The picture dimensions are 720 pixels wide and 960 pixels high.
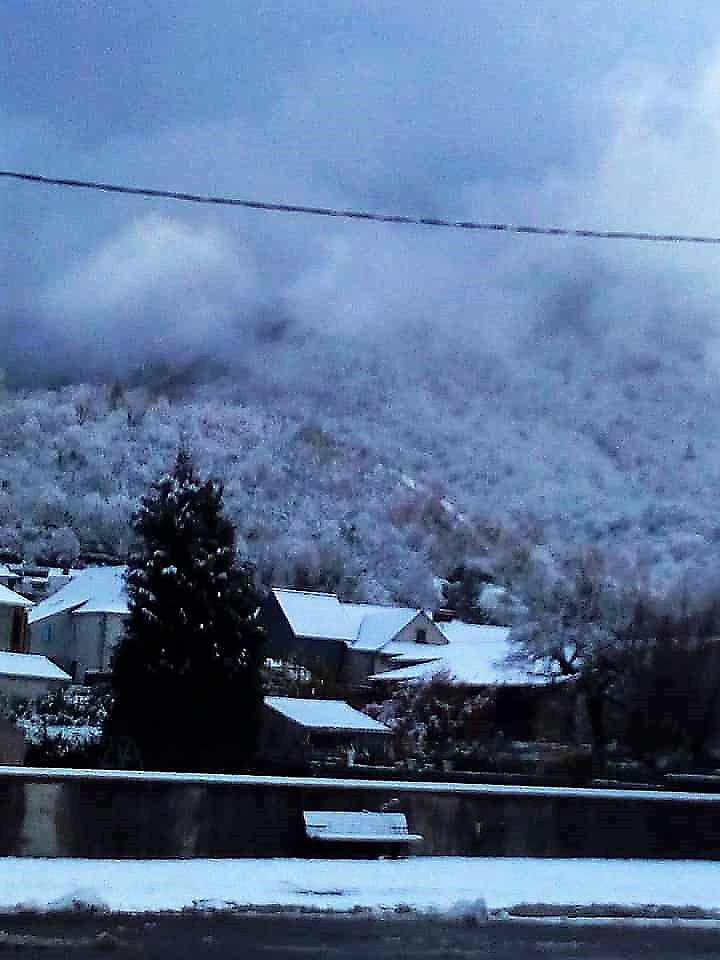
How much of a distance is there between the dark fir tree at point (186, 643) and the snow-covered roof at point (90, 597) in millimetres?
29985

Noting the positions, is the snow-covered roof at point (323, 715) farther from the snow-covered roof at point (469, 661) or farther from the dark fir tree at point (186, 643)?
the snow-covered roof at point (469, 661)

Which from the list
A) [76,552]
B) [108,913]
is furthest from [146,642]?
[76,552]

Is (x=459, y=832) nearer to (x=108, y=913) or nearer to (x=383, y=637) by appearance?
(x=108, y=913)

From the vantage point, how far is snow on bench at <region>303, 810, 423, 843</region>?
54.1ft

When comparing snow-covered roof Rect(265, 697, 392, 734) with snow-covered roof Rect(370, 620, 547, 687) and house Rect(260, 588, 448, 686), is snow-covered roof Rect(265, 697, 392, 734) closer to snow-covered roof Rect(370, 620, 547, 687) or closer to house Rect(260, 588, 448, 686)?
snow-covered roof Rect(370, 620, 547, 687)

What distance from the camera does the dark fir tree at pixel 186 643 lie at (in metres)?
37.9

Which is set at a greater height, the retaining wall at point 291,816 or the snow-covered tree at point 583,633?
the snow-covered tree at point 583,633

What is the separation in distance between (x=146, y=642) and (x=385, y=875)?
2518 cm

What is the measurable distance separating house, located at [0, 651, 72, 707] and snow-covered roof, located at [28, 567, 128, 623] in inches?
444

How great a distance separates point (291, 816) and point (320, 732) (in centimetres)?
2986

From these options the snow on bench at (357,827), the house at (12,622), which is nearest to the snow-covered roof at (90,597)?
the house at (12,622)

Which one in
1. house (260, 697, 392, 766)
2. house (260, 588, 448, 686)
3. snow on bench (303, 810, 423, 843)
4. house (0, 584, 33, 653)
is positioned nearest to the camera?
snow on bench (303, 810, 423, 843)

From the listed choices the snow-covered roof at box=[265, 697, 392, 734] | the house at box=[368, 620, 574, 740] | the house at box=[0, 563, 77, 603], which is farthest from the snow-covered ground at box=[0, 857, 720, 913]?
the house at box=[0, 563, 77, 603]

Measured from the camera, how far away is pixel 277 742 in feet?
145
